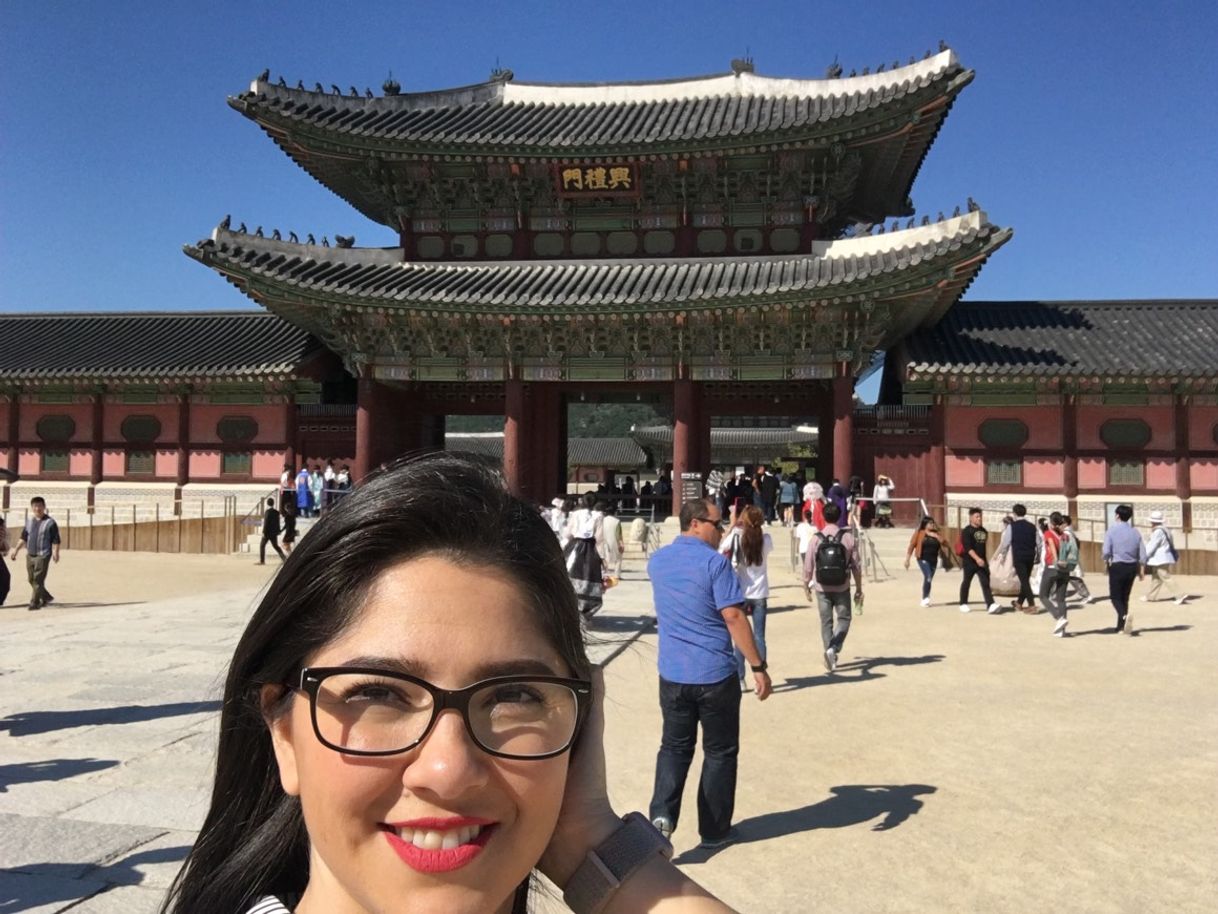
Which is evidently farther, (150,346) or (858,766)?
(150,346)

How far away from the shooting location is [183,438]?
901 inches

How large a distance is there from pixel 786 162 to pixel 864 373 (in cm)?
565

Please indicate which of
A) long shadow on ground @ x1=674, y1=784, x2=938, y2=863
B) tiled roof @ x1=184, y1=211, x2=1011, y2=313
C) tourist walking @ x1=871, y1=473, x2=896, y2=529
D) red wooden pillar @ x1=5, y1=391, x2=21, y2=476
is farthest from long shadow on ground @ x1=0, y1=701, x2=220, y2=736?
red wooden pillar @ x1=5, y1=391, x2=21, y2=476

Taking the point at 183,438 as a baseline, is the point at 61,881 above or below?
below

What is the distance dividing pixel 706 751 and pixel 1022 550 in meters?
9.43

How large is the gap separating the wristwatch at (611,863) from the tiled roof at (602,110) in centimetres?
1929

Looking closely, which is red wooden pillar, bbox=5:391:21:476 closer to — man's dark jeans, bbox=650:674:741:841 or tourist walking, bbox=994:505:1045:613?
tourist walking, bbox=994:505:1045:613

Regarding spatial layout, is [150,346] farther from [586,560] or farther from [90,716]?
[90,716]

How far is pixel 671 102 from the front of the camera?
75.2 feet

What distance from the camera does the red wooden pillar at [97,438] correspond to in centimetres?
2302

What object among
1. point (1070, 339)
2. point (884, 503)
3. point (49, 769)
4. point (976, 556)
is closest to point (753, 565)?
point (49, 769)

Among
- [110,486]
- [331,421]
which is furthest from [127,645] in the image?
[110,486]

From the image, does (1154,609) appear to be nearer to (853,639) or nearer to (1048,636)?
(1048,636)

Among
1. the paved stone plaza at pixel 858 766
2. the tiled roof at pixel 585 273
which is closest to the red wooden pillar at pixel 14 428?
the tiled roof at pixel 585 273
